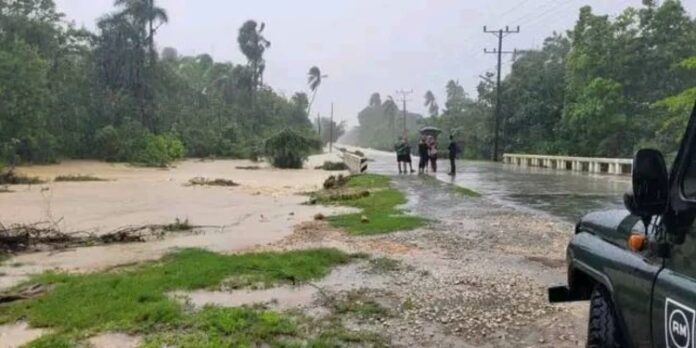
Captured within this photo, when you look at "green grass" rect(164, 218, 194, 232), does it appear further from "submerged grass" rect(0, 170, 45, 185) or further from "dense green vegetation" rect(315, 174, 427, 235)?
"submerged grass" rect(0, 170, 45, 185)

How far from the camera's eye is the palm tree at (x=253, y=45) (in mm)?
83750

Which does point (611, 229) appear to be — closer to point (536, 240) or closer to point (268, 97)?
point (536, 240)

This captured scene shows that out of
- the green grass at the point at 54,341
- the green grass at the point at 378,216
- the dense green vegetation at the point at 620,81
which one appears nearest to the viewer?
the green grass at the point at 54,341

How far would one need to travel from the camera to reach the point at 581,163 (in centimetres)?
3391

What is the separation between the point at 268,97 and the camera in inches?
3492

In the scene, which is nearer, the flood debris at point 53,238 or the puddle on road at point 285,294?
the puddle on road at point 285,294

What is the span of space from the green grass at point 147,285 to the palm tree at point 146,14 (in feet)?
163

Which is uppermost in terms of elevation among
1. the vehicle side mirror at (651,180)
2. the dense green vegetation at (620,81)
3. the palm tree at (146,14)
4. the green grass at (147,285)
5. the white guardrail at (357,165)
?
the palm tree at (146,14)

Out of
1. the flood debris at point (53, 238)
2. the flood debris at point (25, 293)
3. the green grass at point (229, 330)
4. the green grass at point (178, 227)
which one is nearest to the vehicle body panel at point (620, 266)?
the green grass at point (229, 330)

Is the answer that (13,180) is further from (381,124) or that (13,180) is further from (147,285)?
(381,124)

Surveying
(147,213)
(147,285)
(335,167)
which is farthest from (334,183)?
(147,285)

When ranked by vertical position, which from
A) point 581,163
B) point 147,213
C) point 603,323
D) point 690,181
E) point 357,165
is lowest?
point 147,213

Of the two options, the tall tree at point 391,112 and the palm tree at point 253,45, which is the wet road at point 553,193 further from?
the tall tree at point 391,112

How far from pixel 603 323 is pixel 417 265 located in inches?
211
